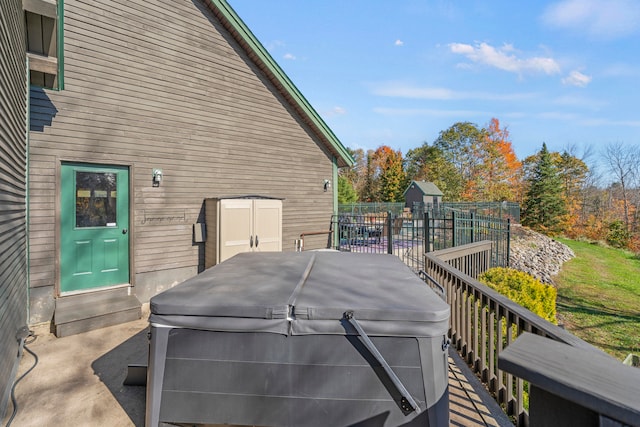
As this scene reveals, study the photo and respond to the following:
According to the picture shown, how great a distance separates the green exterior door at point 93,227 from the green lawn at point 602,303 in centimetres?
929

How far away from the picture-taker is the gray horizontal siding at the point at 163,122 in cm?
499

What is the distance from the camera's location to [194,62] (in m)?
6.53

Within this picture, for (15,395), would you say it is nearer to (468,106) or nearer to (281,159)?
(281,159)

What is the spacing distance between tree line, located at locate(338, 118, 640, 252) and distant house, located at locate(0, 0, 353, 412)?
1022 inches

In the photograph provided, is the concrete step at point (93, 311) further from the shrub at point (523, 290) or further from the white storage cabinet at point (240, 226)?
the shrub at point (523, 290)

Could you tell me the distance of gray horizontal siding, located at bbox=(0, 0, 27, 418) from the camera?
2.93 meters

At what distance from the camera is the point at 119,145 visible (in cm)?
557

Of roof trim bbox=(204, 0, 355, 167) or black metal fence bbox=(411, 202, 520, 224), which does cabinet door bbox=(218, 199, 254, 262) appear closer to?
roof trim bbox=(204, 0, 355, 167)

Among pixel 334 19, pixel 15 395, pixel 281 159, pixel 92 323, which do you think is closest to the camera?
pixel 15 395

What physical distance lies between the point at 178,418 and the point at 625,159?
42073 mm

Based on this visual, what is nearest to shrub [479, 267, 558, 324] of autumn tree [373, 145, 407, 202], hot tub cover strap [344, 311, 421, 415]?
hot tub cover strap [344, 311, 421, 415]

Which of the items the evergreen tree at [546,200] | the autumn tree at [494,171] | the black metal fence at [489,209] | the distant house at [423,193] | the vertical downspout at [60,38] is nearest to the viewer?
the vertical downspout at [60,38]

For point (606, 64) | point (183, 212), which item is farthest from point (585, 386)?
point (606, 64)

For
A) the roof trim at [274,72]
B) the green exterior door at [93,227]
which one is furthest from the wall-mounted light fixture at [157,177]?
the roof trim at [274,72]
